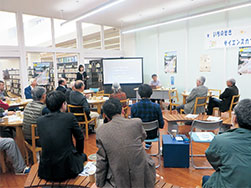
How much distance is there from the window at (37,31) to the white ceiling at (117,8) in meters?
0.32

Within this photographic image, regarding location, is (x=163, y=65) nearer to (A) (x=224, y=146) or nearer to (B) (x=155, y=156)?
(B) (x=155, y=156)

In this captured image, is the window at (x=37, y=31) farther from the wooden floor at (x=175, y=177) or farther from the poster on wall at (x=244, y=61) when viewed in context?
the poster on wall at (x=244, y=61)

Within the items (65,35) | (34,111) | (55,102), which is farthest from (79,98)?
(65,35)

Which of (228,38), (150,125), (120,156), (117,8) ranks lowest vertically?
(150,125)

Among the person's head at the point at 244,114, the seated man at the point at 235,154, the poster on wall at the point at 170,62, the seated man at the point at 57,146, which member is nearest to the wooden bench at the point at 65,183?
the seated man at the point at 57,146

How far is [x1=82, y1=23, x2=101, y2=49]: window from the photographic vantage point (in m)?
8.70

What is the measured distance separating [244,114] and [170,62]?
7.12 metres

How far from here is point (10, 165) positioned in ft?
11.2

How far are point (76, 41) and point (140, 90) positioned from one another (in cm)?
623

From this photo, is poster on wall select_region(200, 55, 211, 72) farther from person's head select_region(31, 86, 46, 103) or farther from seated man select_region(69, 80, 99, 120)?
person's head select_region(31, 86, 46, 103)

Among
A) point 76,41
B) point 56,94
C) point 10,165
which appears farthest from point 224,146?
point 76,41

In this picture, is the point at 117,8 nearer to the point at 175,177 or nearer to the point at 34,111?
the point at 34,111

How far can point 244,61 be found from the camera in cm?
625

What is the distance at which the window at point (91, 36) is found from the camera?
8695 millimetres
